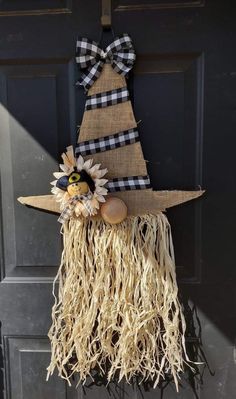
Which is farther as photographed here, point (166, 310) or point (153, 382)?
point (153, 382)

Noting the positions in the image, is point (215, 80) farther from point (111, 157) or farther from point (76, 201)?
point (76, 201)

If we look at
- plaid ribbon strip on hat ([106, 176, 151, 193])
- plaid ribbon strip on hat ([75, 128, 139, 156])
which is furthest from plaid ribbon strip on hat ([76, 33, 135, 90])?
plaid ribbon strip on hat ([106, 176, 151, 193])

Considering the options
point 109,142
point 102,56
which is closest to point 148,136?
point 109,142

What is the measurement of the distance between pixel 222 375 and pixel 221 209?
0.54m

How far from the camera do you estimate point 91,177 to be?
3.46 feet

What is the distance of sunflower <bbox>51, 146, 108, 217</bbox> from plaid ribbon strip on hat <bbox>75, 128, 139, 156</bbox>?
4 centimetres

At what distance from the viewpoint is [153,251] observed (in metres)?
1.09

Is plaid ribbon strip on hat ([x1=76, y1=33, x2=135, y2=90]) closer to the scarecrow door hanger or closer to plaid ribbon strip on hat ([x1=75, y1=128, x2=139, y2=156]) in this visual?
the scarecrow door hanger

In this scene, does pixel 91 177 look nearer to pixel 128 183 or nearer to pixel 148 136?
pixel 128 183

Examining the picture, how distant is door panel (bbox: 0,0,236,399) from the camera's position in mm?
1083

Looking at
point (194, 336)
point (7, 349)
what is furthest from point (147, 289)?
point (7, 349)

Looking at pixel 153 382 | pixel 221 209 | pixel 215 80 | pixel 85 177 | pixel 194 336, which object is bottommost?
pixel 153 382

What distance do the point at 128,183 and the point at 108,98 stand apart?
25 cm

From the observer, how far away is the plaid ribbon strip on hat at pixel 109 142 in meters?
1.09
